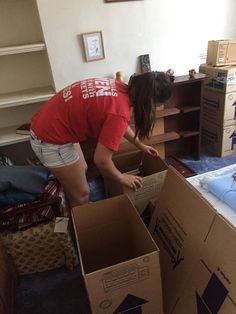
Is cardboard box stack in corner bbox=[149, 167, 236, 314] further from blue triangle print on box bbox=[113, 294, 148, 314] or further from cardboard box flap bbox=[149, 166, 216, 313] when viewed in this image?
blue triangle print on box bbox=[113, 294, 148, 314]

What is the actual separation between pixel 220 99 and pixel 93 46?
1.21 m

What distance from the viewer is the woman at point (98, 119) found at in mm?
1186

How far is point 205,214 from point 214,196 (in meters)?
0.29

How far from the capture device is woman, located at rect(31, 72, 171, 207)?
Result: 46.7 inches

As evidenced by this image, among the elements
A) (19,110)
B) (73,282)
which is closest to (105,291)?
(73,282)

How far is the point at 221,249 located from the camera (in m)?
0.91

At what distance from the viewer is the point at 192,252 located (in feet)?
3.47

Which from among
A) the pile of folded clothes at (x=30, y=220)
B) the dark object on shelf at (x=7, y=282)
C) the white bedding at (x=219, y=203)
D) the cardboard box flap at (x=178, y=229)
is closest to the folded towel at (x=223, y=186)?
the white bedding at (x=219, y=203)

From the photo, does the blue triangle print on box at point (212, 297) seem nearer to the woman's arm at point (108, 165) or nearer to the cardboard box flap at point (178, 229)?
the cardboard box flap at point (178, 229)

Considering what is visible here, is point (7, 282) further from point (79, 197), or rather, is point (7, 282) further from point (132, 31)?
point (132, 31)

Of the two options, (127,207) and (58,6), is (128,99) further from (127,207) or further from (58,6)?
(58,6)

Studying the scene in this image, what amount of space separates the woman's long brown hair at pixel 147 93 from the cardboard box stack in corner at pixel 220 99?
4.33 feet

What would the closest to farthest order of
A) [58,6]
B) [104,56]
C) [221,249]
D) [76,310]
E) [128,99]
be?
1. [221,249]
2. [128,99]
3. [76,310]
4. [58,6]
5. [104,56]

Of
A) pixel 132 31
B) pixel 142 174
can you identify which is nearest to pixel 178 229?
pixel 142 174
